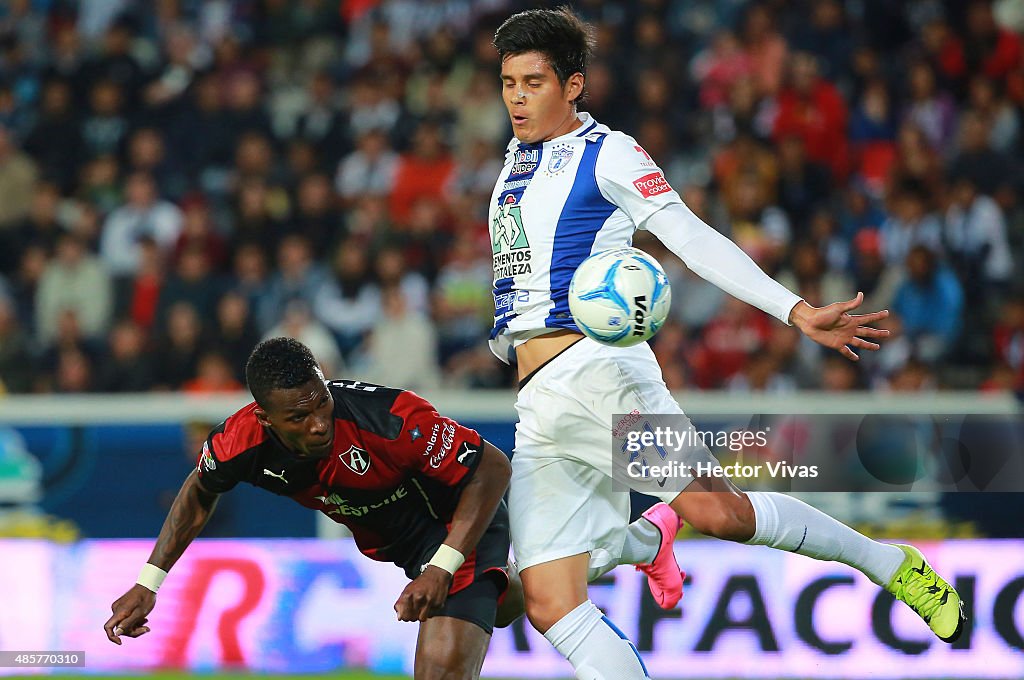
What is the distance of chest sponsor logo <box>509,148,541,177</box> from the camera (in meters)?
5.40

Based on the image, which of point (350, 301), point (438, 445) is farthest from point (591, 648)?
point (350, 301)

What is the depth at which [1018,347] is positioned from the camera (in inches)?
385

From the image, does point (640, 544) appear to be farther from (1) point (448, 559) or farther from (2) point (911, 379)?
(2) point (911, 379)

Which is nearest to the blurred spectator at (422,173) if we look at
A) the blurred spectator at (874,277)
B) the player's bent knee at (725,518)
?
the blurred spectator at (874,277)

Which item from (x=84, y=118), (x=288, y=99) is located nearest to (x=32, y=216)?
(x=84, y=118)

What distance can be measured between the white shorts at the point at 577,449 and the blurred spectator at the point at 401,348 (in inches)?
185

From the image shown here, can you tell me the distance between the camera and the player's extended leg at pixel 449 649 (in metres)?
5.08

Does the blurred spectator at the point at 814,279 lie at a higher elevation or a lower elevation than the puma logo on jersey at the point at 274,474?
higher

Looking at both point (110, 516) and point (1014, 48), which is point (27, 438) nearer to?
point (110, 516)

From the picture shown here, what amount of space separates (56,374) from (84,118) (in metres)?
3.09

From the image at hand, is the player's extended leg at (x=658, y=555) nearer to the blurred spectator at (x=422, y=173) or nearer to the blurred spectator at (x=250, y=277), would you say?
the blurred spectator at (x=250, y=277)

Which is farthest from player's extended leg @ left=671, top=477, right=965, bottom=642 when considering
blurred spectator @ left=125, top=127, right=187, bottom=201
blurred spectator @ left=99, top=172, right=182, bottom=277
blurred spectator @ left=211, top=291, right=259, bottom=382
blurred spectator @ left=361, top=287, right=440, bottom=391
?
blurred spectator @ left=125, top=127, right=187, bottom=201

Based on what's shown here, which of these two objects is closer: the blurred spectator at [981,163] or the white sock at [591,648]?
the white sock at [591,648]

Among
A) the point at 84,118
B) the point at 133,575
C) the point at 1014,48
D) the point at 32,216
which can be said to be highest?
the point at 1014,48
